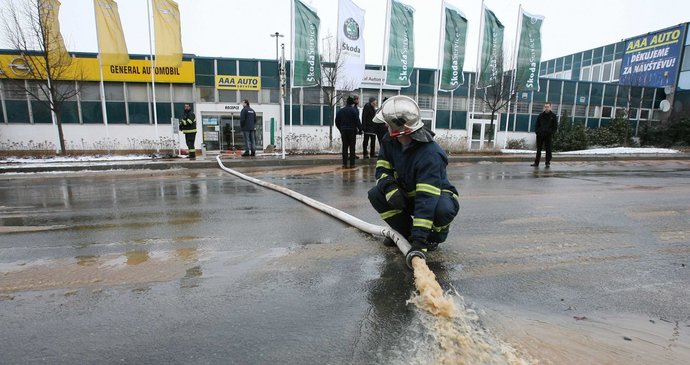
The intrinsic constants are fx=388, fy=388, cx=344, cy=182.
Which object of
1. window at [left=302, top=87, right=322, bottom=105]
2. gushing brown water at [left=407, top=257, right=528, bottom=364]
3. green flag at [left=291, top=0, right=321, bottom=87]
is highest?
green flag at [left=291, top=0, right=321, bottom=87]

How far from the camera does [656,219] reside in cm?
533

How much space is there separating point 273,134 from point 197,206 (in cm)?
1869

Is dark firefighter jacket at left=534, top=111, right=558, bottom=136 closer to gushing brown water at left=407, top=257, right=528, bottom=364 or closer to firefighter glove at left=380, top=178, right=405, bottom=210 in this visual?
firefighter glove at left=380, top=178, right=405, bottom=210

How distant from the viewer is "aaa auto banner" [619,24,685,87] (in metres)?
31.0

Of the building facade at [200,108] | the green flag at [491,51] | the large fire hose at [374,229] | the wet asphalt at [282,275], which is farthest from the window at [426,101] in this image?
the large fire hose at [374,229]

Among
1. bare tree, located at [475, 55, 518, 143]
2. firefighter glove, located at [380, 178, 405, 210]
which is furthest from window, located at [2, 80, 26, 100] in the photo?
bare tree, located at [475, 55, 518, 143]

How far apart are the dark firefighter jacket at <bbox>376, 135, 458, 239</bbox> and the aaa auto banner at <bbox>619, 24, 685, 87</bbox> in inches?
1424

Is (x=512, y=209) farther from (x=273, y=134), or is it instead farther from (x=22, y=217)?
(x=273, y=134)

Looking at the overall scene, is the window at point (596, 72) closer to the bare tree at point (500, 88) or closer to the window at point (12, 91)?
the bare tree at point (500, 88)

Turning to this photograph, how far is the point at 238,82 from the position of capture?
82.1ft

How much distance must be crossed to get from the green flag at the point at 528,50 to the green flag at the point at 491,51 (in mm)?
1376

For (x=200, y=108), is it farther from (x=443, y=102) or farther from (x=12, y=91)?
(x=443, y=102)

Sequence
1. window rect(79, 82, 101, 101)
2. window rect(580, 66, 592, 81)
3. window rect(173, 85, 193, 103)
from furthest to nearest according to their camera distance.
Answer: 1. window rect(580, 66, 592, 81)
2. window rect(173, 85, 193, 103)
3. window rect(79, 82, 101, 101)

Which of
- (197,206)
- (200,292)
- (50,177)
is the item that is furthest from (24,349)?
(50,177)
